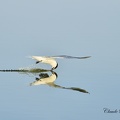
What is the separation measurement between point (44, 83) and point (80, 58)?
0.54 m

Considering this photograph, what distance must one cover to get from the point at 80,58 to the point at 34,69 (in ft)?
1.42

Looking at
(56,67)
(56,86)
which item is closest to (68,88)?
(56,86)

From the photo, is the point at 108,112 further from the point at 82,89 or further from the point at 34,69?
the point at 34,69

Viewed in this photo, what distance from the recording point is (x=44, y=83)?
134 inches

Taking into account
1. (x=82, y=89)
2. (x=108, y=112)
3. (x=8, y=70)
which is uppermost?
(x=8, y=70)

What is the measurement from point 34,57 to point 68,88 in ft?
1.55

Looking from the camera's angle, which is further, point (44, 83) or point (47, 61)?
point (47, 61)

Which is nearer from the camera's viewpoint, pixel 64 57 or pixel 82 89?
pixel 82 89

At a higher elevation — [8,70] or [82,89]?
[8,70]

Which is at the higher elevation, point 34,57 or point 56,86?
point 34,57

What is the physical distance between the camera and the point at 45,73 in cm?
356

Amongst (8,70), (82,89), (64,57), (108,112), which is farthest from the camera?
(64,57)

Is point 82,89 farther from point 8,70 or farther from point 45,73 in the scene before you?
point 8,70

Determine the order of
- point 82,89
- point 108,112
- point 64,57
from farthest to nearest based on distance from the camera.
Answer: point 64,57 → point 82,89 → point 108,112
